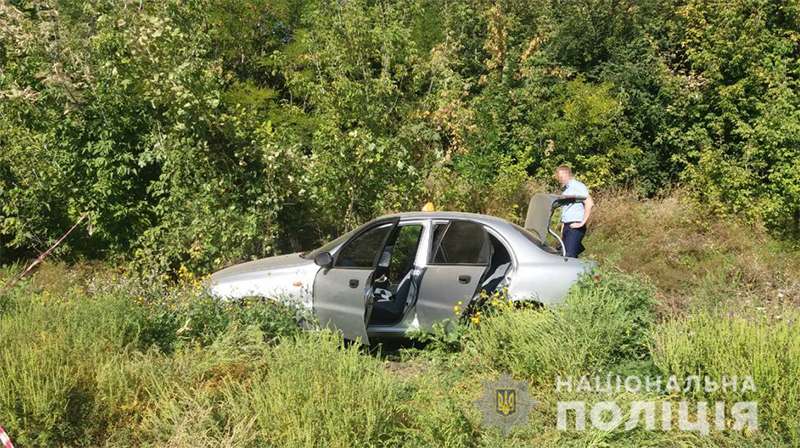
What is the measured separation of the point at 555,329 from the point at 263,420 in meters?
2.32

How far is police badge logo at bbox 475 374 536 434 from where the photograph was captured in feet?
14.6

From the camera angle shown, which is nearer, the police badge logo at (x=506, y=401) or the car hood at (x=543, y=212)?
the police badge logo at (x=506, y=401)

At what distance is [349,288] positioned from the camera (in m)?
6.64

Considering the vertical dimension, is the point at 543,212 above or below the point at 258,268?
above

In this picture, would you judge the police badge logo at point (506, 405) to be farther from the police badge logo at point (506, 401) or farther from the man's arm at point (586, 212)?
the man's arm at point (586, 212)

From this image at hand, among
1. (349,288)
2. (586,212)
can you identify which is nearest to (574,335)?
(349,288)

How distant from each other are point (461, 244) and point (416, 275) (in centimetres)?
59

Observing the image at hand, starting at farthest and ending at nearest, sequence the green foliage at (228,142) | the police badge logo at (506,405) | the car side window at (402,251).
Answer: the green foliage at (228,142), the car side window at (402,251), the police badge logo at (506,405)

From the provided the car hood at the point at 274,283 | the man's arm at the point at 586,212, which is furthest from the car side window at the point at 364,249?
the man's arm at the point at 586,212

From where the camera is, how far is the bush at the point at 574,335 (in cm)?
490

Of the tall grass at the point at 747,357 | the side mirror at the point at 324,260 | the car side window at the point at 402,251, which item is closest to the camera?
the tall grass at the point at 747,357

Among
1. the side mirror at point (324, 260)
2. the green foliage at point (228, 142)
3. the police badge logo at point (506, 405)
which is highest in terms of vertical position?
the green foliage at point (228, 142)

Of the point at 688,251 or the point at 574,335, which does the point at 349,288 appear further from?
the point at 688,251

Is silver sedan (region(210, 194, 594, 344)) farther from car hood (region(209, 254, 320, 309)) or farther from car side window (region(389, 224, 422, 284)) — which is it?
car side window (region(389, 224, 422, 284))
